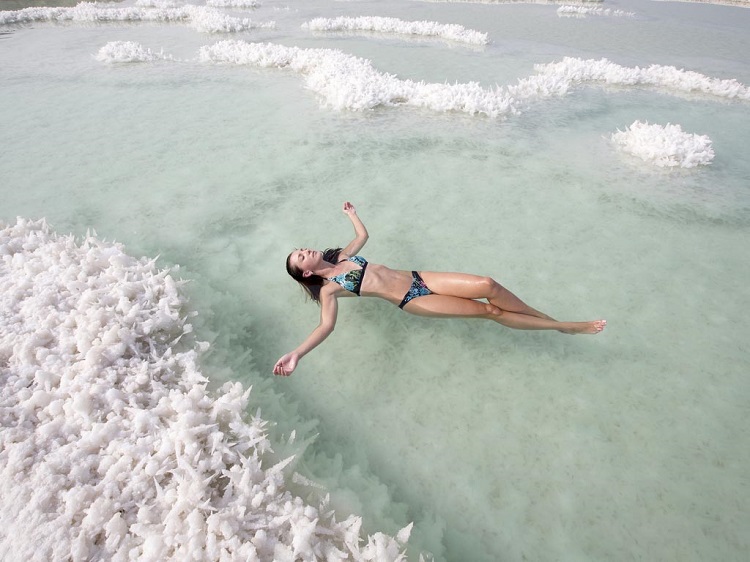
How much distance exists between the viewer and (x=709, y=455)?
337 centimetres

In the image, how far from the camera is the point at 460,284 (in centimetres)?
421

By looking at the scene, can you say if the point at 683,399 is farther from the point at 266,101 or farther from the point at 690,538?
the point at 266,101

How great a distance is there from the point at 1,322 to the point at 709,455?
6400mm

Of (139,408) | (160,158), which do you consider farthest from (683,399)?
(160,158)

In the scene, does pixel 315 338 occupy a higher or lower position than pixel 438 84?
lower

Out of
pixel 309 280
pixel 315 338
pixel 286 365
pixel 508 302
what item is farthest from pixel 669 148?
pixel 286 365

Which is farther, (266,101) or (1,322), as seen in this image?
(266,101)

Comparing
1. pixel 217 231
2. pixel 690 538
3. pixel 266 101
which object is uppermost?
pixel 266 101

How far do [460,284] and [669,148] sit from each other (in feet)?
19.7

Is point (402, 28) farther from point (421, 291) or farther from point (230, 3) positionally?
point (421, 291)

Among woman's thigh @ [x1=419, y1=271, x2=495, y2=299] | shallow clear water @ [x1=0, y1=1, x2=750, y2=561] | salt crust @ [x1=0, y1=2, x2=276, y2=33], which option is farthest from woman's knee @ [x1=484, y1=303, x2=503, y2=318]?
salt crust @ [x1=0, y1=2, x2=276, y2=33]

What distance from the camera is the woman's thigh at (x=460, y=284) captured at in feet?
13.4

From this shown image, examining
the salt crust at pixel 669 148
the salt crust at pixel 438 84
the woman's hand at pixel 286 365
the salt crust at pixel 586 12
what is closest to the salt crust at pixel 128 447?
the woman's hand at pixel 286 365

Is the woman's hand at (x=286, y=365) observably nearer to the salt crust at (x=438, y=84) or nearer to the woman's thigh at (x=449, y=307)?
the woman's thigh at (x=449, y=307)
